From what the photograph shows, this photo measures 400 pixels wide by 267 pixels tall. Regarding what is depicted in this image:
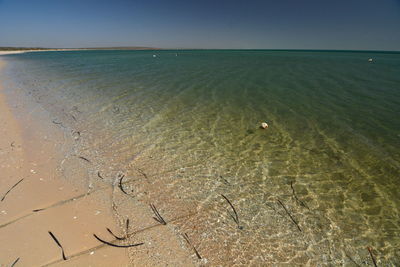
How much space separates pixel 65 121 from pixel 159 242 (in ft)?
27.2

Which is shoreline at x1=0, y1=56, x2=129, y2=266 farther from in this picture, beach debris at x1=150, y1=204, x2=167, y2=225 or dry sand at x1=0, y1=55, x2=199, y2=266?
beach debris at x1=150, y1=204, x2=167, y2=225

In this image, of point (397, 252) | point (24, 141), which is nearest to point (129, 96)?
point (24, 141)

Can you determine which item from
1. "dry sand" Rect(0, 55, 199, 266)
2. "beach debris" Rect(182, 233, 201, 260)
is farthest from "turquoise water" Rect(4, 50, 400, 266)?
"dry sand" Rect(0, 55, 199, 266)

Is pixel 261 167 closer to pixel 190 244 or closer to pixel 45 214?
pixel 190 244

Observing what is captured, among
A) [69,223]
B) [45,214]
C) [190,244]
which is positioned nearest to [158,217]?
[190,244]

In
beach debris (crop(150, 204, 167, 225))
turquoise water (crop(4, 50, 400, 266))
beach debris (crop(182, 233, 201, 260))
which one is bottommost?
turquoise water (crop(4, 50, 400, 266))

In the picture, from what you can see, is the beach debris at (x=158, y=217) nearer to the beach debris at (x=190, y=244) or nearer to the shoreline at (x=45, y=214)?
the beach debris at (x=190, y=244)

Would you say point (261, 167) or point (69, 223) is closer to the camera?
point (69, 223)

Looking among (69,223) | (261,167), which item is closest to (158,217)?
(69,223)

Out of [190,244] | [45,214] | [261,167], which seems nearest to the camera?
[190,244]

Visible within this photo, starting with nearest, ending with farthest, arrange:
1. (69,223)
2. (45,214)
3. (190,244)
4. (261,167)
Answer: (190,244), (69,223), (45,214), (261,167)

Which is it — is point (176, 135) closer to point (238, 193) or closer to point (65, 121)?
point (238, 193)

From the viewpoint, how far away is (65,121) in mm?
9766

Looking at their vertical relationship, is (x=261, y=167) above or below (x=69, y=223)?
below
